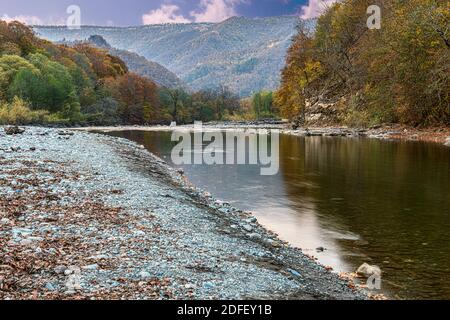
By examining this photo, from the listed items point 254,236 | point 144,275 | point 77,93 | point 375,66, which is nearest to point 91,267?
point 144,275

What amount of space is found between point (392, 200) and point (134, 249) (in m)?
12.1

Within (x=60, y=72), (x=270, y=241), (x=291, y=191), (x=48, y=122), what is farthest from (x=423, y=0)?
(x=60, y=72)

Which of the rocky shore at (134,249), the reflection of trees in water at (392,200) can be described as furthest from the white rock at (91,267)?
the reflection of trees in water at (392,200)

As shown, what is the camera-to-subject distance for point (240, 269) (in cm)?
827

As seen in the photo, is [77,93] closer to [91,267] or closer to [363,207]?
[363,207]

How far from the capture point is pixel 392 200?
17656 mm

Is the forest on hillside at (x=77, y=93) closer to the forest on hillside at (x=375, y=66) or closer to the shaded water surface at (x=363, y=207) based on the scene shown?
the forest on hillside at (x=375, y=66)

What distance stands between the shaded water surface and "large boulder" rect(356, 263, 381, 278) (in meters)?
0.25

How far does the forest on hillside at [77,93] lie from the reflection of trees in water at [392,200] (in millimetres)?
51483

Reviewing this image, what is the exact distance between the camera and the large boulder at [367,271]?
955 centimetres

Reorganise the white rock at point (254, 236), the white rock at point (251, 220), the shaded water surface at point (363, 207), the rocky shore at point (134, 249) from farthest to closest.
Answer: the white rock at point (251, 220), the white rock at point (254, 236), the shaded water surface at point (363, 207), the rocky shore at point (134, 249)

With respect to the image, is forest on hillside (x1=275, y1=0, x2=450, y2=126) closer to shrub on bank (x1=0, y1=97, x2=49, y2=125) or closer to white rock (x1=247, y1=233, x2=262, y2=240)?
white rock (x1=247, y1=233, x2=262, y2=240)

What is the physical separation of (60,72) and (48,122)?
57.8 ft
